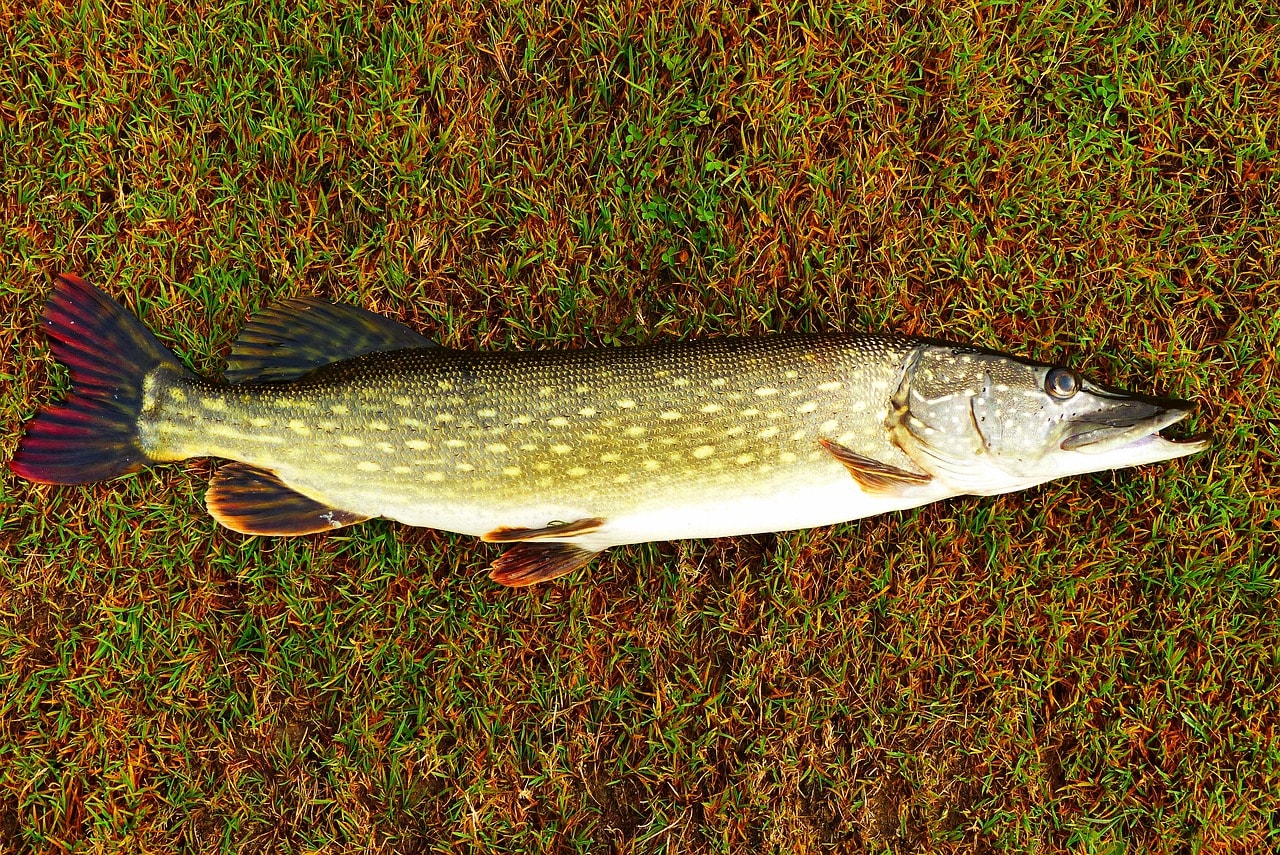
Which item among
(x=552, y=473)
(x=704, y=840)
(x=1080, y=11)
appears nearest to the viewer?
(x=552, y=473)

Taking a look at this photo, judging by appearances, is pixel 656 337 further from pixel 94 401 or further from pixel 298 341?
pixel 94 401

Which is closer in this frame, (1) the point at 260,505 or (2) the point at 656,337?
(1) the point at 260,505

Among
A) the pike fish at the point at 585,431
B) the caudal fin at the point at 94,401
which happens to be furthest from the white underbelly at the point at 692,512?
the caudal fin at the point at 94,401

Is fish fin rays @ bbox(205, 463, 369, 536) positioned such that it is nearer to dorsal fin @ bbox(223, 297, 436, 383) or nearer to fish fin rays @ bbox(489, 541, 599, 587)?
dorsal fin @ bbox(223, 297, 436, 383)

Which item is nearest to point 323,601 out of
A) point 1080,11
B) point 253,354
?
point 253,354

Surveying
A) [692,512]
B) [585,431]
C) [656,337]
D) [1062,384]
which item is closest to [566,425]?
[585,431]

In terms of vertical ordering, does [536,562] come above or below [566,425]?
below

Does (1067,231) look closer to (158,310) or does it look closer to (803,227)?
(803,227)
